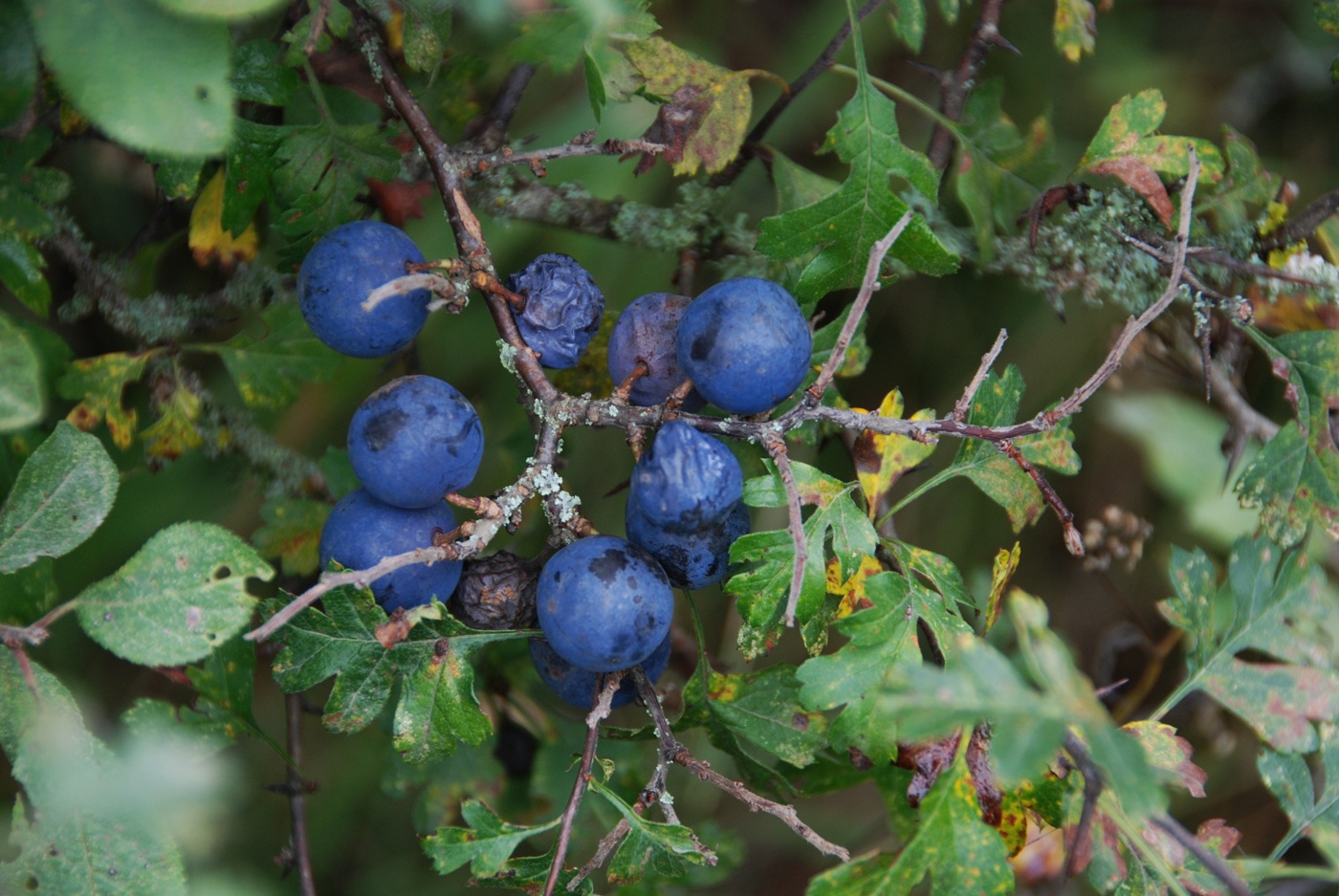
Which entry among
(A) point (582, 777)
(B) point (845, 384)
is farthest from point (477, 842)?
(B) point (845, 384)

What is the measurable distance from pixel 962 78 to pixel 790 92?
0.40 metres

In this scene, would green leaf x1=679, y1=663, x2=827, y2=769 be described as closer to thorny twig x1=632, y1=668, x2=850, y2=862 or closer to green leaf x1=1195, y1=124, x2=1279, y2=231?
thorny twig x1=632, y1=668, x2=850, y2=862

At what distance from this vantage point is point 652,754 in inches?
84.3

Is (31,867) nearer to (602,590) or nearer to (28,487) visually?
(28,487)

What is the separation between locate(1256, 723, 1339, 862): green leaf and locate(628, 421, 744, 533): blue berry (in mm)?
1069

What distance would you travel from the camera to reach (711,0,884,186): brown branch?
1.70 metres

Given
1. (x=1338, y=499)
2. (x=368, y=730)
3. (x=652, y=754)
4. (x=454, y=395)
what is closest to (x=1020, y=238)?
(x=1338, y=499)

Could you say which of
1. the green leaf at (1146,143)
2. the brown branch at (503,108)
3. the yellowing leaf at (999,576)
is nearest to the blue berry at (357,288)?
the brown branch at (503,108)

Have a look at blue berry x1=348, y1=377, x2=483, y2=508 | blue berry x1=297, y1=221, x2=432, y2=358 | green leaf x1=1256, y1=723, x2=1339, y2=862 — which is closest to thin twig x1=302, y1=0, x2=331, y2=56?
blue berry x1=297, y1=221, x2=432, y2=358

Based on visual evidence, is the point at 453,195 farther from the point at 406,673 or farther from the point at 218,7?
the point at 406,673

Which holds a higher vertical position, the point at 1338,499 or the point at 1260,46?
the point at 1260,46

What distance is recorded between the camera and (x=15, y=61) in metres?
1.25

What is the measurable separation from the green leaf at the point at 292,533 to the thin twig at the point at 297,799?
0.26 m

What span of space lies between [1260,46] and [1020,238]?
134 centimetres
